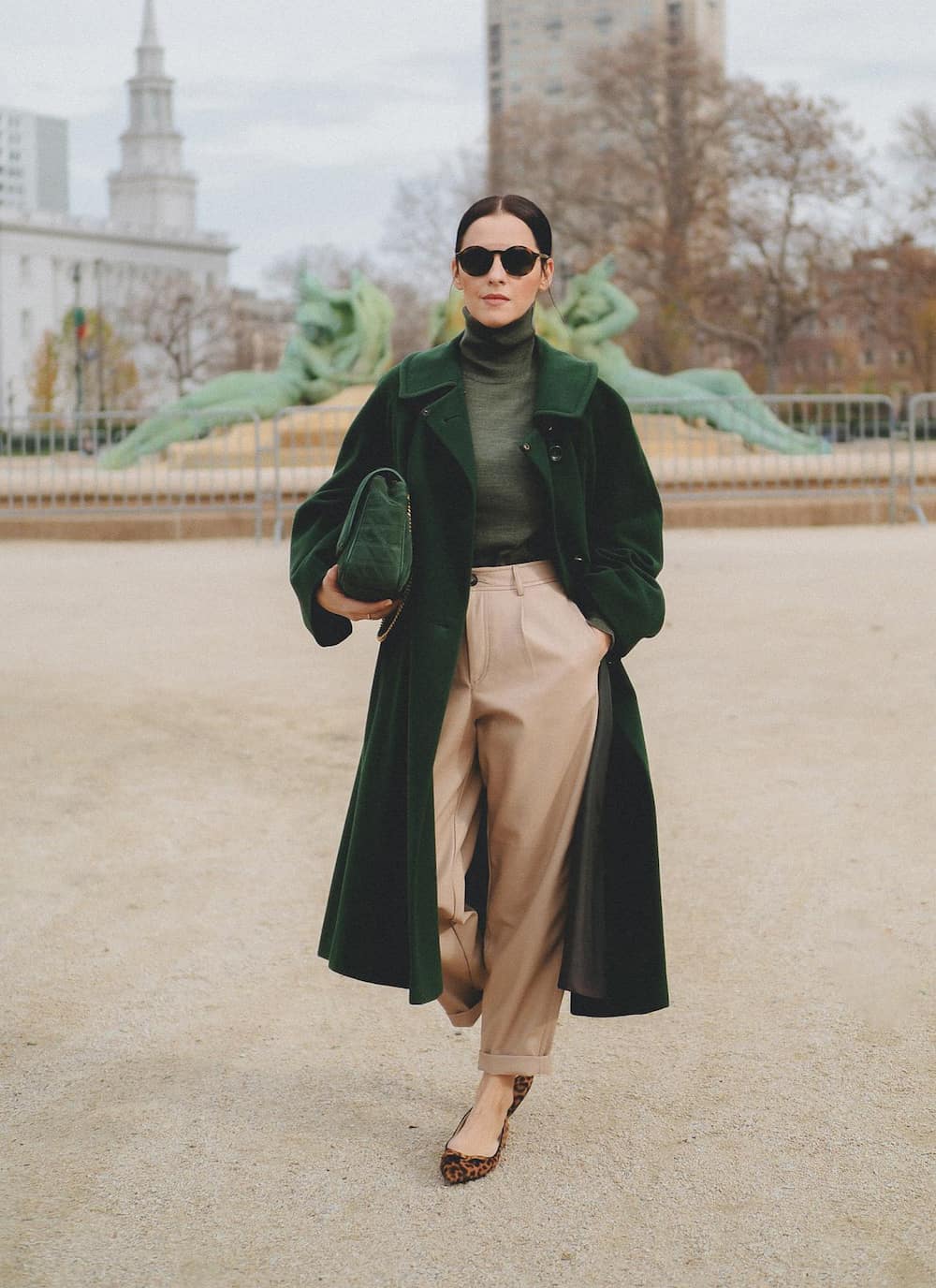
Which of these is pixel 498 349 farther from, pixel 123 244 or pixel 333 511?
pixel 123 244

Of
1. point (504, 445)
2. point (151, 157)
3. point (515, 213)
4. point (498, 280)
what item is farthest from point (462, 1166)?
point (151, 157)

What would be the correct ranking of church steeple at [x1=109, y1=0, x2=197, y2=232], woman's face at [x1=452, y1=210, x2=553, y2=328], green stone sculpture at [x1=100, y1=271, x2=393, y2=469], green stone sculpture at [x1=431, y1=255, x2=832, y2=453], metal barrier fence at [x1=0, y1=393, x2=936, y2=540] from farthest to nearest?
church steeple at [x1=109, y1=0, x2=197, y2=232]
green stone sculpture at [x1=100, y1=271, x2=393, y2=469]
green stone sculpture at [x1=431, y1=255, x2=832, y2=453]
metal barrier fence at [x1=0, y1=393, x2=936, y2=540]
woman's face at [x1=452, y1=210, x2=553, y2=328]

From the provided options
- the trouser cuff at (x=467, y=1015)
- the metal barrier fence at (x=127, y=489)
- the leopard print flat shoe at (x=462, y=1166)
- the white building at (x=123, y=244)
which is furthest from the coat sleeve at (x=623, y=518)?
the white building at (x=123, y=244)

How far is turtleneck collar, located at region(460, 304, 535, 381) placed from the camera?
2.99 metres

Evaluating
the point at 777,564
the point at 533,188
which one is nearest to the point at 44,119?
the point at 533,188

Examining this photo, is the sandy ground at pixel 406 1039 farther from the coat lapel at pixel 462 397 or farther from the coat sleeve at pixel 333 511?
the coat lapel at pixel 462 397

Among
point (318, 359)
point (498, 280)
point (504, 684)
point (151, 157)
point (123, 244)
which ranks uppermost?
point (151, 157)

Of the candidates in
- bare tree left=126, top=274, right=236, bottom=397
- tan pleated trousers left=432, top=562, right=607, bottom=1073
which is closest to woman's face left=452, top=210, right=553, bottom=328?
tan pleated trousers left=432, top=562, right=607, bottom=1073

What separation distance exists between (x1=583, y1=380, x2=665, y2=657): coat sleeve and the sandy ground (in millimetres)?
951

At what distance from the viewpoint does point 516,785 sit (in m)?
3.00

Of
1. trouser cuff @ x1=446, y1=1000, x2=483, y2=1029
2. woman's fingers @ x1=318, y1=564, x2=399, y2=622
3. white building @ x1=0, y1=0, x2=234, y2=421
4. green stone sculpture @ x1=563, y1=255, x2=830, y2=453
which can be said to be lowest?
trouser cuff @ x1=446, y1=1000, x2=483, y2=1029

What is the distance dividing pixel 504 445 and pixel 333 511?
322 mm

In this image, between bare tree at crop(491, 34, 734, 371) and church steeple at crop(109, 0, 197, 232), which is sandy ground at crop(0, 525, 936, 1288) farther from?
church steeple at crop(109, 0, 197, 232)

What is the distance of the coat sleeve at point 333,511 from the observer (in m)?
3.02
